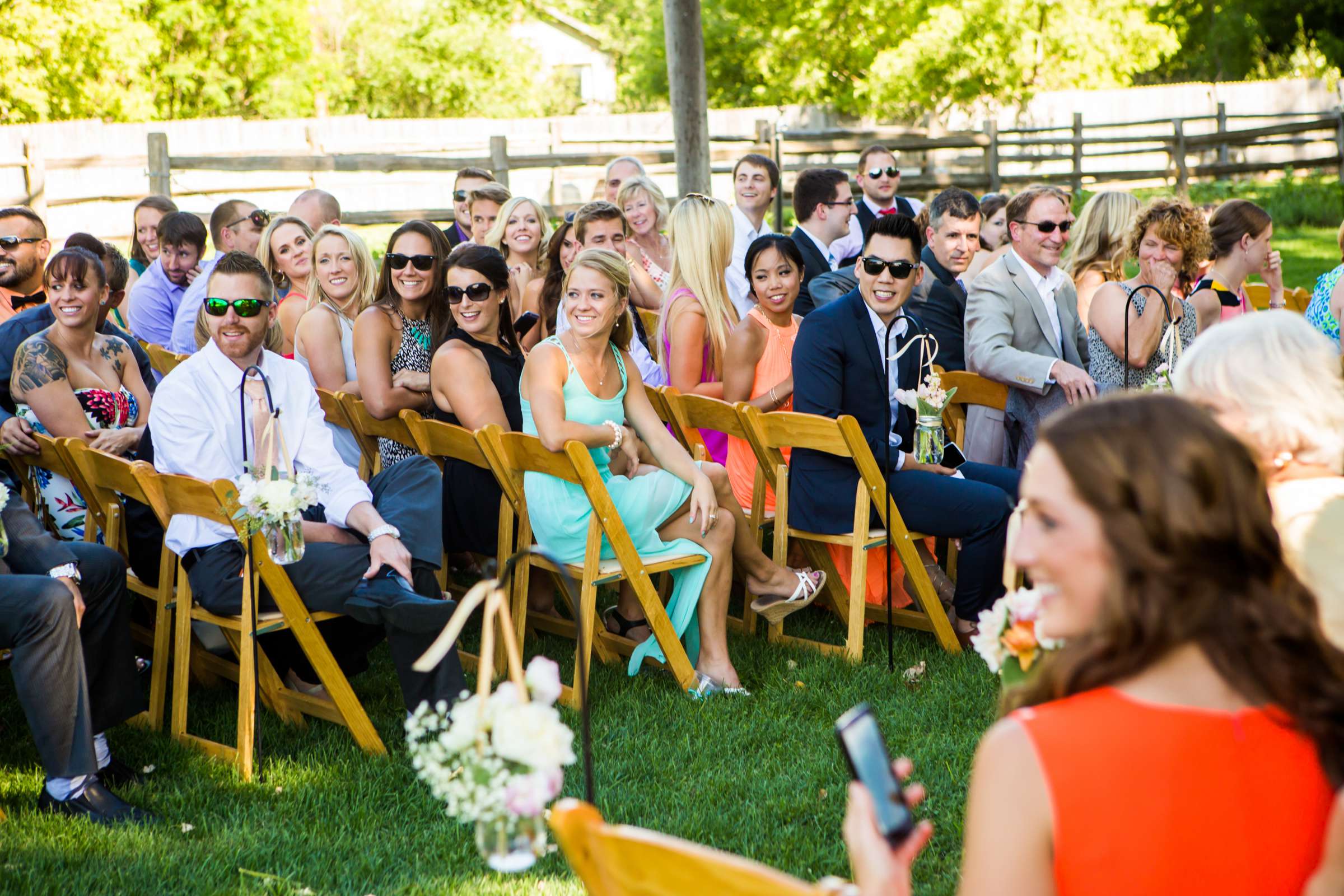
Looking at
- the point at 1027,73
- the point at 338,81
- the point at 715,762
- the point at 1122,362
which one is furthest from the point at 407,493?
the point at 338,81

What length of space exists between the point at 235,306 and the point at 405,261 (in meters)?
1.52

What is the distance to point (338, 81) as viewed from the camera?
3788 cm

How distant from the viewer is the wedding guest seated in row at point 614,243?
266 inches

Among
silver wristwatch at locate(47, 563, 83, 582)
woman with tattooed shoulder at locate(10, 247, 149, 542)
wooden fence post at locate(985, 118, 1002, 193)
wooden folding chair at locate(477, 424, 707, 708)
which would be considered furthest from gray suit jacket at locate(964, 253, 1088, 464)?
wooden fence post at locate(985, 118, 1002, 193)

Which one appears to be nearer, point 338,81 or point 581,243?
point 581,243

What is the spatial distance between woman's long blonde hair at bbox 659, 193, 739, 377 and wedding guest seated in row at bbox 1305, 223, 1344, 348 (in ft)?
9.65

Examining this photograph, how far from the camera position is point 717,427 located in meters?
5.80

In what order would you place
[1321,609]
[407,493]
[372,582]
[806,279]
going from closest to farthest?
[1321,609] < [372,582] < [407,493] < [806,279]

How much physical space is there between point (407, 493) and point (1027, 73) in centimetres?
2995

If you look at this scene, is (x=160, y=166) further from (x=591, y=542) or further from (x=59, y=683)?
(x=59, y=683)

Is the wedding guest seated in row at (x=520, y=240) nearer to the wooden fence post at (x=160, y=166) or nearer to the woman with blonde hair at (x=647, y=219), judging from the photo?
the woman with blonde hair at (x=647, y=219)

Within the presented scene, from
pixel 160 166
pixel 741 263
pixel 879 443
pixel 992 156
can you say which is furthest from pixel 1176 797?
pixel 992 156

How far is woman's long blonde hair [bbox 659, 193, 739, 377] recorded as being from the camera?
6.43 meters

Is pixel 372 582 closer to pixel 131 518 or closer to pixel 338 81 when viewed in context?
pixel 131 518
